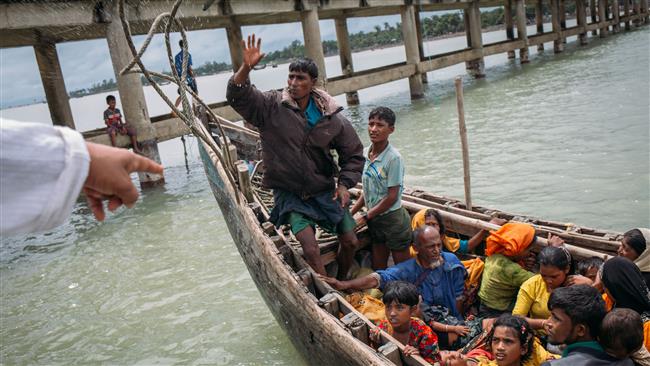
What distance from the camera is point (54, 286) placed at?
6.47m

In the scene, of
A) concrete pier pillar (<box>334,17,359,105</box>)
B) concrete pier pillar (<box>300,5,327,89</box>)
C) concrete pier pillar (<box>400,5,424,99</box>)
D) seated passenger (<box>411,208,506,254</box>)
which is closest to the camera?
seated passenger (<box>411,208,506,254</box>)

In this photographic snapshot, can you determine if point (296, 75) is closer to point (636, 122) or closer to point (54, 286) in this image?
point (54, 286)

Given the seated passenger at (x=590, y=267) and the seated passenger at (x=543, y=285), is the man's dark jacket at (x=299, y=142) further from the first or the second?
the seated passenger at (x=590, y=267)

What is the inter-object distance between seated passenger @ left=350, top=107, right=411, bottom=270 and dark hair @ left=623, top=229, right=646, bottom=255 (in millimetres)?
1502

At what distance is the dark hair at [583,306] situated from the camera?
228 cm

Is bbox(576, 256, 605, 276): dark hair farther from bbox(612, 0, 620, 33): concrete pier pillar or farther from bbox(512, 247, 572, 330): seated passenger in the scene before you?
bbox(612, 0, 620, 33): concrete pier pillar

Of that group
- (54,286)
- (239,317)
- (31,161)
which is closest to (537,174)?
(239,317)

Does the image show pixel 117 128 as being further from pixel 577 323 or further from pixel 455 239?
pixel 577 323

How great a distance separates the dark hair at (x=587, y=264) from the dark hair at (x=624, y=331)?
933mm

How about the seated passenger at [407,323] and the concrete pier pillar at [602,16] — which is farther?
the concrete pier pillar at [602,16]

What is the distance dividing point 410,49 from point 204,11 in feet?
27.5

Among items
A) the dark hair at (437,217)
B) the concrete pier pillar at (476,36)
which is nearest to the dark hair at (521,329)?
the dark hair at (437,217)

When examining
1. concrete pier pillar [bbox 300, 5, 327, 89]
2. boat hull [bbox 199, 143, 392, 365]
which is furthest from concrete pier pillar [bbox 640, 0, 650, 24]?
boat hull [bbox 199, 143, 392, 365]

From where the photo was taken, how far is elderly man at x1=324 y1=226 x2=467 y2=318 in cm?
333
